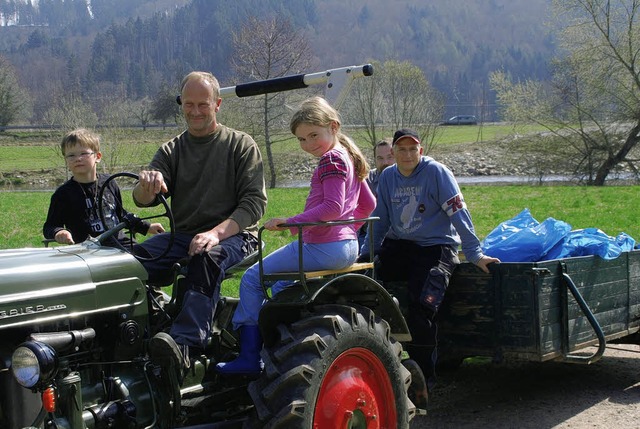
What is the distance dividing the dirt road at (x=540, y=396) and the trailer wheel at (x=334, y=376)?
1.16 meters

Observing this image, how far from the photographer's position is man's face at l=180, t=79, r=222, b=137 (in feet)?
15.5

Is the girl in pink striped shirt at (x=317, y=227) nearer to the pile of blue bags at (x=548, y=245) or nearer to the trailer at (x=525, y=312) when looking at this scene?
the trailer at (x=525, y=312)

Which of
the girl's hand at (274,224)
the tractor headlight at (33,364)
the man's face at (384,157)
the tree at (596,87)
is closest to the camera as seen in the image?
the tractor headlight at (33,364)

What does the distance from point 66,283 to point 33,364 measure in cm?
49

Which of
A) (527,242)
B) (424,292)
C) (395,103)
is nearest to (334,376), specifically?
(424,292)

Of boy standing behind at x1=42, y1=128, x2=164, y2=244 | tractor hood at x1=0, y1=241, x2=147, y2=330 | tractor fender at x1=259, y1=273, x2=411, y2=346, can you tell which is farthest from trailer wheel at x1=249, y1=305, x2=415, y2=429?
boy standing behind at x1=42, y1=128, x2=164, y2=244

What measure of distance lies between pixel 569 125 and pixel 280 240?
26779mm

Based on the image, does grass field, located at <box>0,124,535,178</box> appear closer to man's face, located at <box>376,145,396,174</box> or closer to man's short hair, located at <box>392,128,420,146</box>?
man's face, located at <box>376,145,396,174</box>

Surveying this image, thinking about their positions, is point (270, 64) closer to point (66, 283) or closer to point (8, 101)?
point (66, 283)

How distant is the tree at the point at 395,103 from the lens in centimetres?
4541

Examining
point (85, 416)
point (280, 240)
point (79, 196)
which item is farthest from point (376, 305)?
point (280, 240)

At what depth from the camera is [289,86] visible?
5.42 meters

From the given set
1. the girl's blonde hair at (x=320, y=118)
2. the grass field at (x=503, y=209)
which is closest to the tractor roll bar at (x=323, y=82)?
the girl's blonde hair at (x=320, y=118)

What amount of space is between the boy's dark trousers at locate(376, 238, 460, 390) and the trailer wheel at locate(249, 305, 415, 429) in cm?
79
